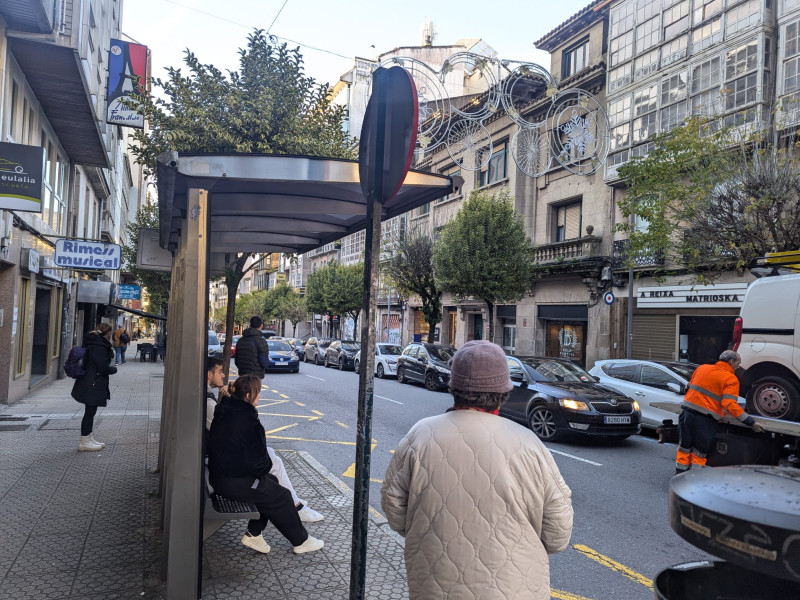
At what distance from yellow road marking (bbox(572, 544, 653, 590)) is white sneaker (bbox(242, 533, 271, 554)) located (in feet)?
8.54

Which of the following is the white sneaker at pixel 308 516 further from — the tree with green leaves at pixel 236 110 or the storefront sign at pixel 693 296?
the storefront sign at pixel 693 296

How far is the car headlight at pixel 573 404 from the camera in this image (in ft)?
31.0

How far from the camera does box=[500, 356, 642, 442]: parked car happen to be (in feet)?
30.8

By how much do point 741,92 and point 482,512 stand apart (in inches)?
707

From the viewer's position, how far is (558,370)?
36.1 ft

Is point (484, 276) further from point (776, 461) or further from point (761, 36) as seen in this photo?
point (776, 461)

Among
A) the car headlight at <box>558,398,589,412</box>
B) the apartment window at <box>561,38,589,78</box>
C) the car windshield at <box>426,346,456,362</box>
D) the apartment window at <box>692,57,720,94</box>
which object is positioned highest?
the apartment window at <box>561,38,589,78</box>

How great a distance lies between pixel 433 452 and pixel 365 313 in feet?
3.03

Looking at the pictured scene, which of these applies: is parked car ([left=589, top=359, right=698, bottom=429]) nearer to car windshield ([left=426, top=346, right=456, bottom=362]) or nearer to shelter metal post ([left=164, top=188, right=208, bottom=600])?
car windshield ([left=426, top=346, right=456, bottom=362])

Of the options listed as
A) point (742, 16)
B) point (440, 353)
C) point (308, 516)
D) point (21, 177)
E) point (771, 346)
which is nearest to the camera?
point (308, 516)

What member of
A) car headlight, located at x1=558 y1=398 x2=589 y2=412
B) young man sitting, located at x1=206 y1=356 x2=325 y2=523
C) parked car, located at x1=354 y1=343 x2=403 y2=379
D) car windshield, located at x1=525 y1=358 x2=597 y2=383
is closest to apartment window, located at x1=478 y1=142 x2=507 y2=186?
parked car, located at x1=354 y1=343 x2=403 y2=379

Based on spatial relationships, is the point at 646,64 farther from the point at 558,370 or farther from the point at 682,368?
the point at 558,370

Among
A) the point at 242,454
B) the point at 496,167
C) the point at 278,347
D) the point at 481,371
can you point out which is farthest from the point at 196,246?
the point at 496,167

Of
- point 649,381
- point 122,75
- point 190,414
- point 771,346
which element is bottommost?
point 649,381
